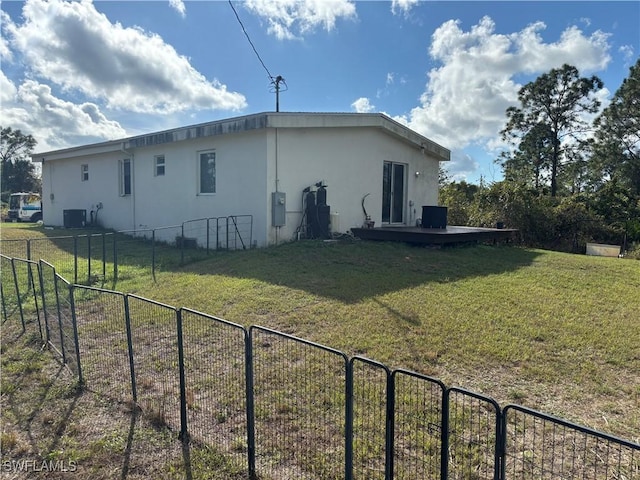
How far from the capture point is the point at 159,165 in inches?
519

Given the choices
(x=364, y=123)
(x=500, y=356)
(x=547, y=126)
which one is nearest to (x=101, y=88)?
(x=364, y=123)

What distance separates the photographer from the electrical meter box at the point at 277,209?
9969mm

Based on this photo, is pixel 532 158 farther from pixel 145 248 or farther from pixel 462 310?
pixel 462 310

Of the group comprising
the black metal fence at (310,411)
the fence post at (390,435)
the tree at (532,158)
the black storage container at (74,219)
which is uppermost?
the tree at (532,158)

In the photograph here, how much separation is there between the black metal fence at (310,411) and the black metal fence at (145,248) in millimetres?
3907

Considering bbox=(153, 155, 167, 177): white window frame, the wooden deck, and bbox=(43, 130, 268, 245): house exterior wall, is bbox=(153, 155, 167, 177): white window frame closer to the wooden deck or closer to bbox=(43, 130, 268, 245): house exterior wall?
bbox=(43, 130, 268, 245): house exterior wall

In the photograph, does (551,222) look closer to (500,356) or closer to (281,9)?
(281,9)

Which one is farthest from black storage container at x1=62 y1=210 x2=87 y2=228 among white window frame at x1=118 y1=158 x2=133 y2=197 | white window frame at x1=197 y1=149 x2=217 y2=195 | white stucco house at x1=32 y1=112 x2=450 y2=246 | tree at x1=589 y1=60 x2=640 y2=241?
tree at x1=589 y1=60 x2=640 y2=241

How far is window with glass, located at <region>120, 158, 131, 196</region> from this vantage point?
1480 centimetres

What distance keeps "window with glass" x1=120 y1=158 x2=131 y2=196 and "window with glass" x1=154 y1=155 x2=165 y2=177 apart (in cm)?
214

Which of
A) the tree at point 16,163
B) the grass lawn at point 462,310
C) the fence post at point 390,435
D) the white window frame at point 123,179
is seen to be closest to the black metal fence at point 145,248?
the grass lawn at point 462,310

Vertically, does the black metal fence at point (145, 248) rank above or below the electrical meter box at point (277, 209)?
below

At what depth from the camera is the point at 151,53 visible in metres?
12.0

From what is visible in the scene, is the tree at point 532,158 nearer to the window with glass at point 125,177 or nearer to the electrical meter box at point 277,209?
the electrical meter box at point 277,209
